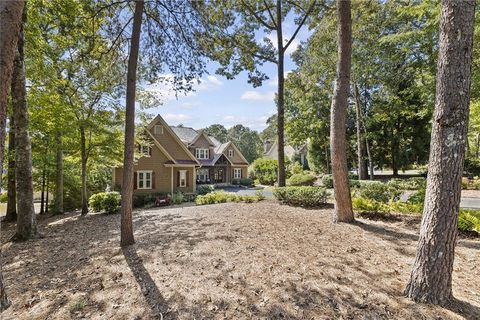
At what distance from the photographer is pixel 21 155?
22.2ft

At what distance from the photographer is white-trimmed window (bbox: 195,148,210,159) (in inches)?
1172

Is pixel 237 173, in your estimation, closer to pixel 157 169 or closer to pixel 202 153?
pixel 202 153

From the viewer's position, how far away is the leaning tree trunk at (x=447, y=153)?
10.1 ft

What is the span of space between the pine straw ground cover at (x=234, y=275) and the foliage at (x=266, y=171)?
83.5ft

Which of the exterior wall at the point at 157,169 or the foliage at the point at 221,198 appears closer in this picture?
the foliage at the point at 221,198

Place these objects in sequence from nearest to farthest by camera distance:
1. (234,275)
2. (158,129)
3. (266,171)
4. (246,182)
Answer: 1. (234,275)
2. (158,129)
3. (246,182)
4. (266,171)

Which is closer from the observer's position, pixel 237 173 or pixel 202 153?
pixel 202 153

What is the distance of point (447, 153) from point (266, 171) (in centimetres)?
2991

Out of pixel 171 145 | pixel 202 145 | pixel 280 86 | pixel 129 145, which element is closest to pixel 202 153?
pixel 202 145

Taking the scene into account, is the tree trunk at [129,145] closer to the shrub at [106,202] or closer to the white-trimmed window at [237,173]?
the shrub at [106,202]

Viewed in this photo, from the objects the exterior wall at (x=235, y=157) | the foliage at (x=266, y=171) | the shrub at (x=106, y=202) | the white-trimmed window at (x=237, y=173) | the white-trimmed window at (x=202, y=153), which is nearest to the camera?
the shrub at (x=106, y=202)

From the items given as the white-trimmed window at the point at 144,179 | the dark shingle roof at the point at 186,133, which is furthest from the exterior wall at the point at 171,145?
the dark shingle roof at the point at 186,133

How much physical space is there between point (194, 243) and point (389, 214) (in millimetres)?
6118

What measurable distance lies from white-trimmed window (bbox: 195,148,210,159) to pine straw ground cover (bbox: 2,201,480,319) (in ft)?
77.0
